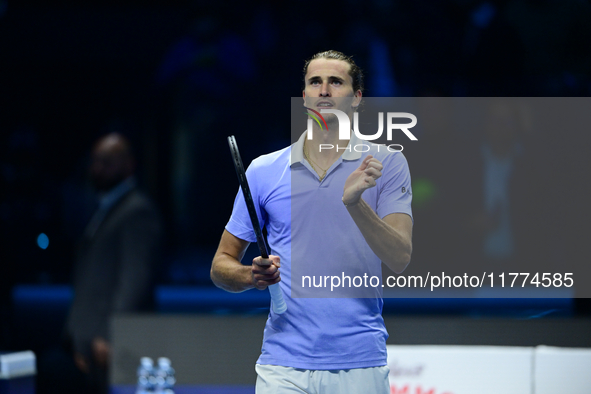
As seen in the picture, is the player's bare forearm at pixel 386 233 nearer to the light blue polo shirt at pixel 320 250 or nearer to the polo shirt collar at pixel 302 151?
the light blue polo shirt at pixel 320 250

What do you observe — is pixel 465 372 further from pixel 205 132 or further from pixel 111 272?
pixel 205 132

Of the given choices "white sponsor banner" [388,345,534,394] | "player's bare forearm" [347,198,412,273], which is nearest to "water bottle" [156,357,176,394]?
"white sponsor banner" [388,345,534,394]

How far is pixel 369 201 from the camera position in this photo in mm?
2014

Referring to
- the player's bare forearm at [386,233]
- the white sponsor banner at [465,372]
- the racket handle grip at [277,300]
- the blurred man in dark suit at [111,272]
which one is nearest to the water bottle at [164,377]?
the blurred man in dark suit at [111,272]

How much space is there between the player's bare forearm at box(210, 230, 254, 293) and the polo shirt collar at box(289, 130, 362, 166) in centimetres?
30

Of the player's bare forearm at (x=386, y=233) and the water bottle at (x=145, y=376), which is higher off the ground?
the player's bare forearm at (x=386, y=233)

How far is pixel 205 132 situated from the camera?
463cm

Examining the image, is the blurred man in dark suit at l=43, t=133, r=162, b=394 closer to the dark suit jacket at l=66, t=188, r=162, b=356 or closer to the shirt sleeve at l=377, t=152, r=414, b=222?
the dark suit jacket at l=66, t=188, r=162, b=356

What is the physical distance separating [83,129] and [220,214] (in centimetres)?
120

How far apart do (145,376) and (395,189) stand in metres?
2.20

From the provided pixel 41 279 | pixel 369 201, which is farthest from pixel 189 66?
pixel 369 201

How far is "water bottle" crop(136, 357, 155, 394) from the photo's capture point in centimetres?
367

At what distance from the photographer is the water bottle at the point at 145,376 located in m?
3.67

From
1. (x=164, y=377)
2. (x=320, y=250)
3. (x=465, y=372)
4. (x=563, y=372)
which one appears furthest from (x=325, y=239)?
(x=164, y=377)
